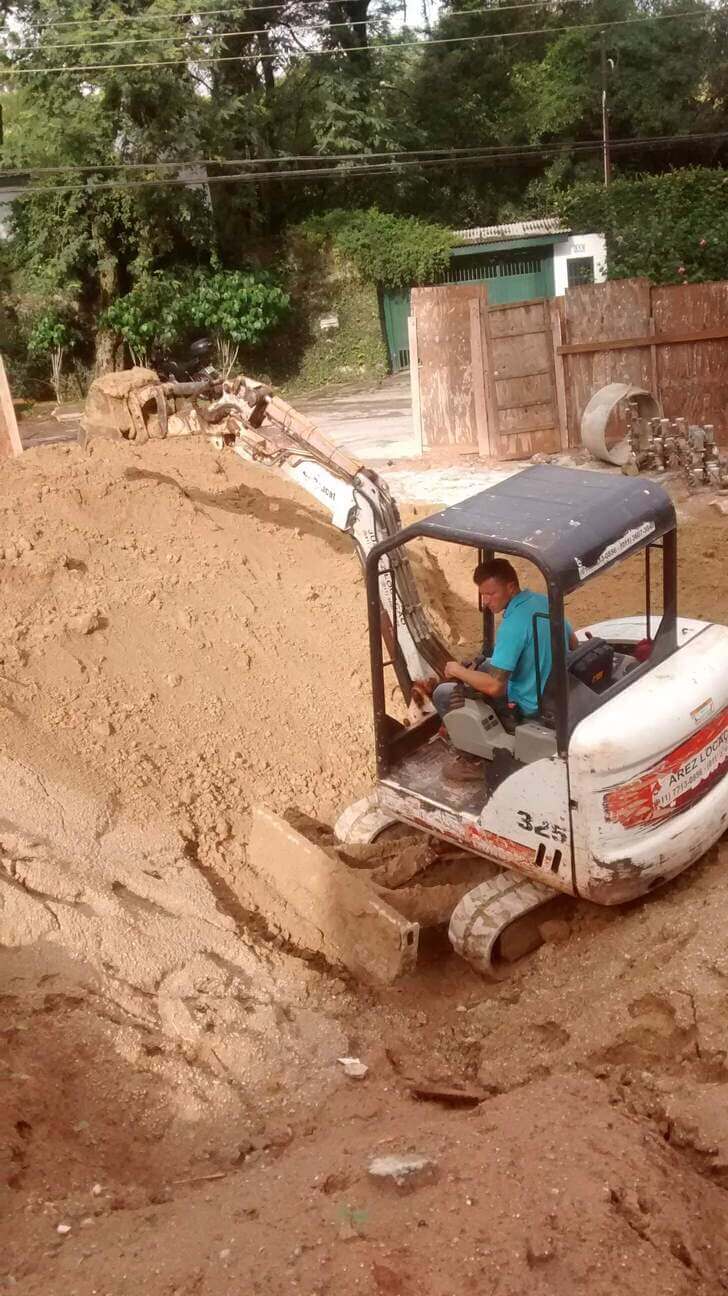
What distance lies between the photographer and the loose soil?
10.5 feet

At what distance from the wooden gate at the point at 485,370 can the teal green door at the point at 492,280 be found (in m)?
12.4

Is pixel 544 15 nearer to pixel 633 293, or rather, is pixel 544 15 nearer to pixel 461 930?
pixel 633 293

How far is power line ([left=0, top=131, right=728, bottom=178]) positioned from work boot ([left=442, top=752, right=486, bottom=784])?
20268 mm

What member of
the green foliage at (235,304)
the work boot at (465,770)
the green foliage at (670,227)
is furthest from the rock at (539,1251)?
the green foliage at (235,304)

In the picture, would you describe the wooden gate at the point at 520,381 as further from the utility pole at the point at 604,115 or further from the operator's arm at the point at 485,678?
the utility pole at the point at 604,115

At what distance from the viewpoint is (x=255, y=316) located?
2530 cm

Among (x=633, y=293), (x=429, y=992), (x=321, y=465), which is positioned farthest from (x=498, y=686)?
(x=633, y=293)

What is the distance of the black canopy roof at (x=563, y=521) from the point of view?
4496mm

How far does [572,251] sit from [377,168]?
5.77m

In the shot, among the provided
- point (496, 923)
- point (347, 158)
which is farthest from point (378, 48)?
point (496, 923)

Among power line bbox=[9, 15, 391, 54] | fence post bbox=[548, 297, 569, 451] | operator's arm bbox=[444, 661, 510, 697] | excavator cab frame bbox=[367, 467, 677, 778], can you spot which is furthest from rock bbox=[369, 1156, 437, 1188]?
power line bbox=[9, 15, 391, 54]

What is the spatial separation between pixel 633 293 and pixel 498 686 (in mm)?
10356

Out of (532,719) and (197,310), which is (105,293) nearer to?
(197,310)

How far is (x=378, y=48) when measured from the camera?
2841cm
